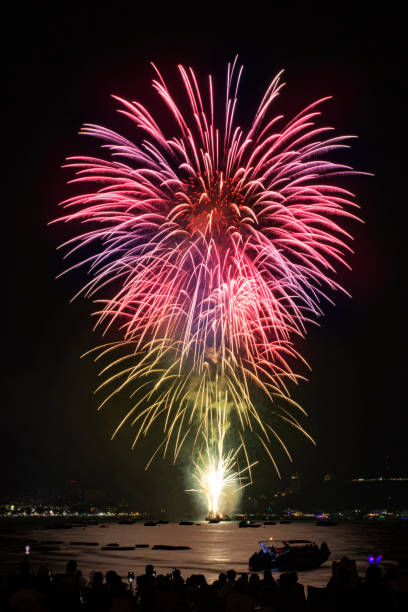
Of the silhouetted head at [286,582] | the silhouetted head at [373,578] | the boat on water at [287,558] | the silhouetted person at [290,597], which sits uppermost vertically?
the silhouetted head at [373,578]

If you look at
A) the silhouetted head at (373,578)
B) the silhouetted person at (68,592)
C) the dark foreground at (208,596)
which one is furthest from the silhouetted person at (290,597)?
the silhouetted person at (68,592)

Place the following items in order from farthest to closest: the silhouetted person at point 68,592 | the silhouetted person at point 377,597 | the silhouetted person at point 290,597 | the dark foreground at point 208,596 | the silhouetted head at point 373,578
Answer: the silhouetted person at point 68,592 → the silhouetted person at point 290,597 → the dark foreground at point 208,596 → the silhouetted head at point 373,578 → the silhouetted person at point 377,597

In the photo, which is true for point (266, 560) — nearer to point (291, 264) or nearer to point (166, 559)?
point (291, 264)

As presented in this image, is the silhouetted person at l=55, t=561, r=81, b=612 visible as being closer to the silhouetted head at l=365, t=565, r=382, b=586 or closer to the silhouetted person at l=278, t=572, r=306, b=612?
the silhouetted person at l=278, t=572, r=306, b=612

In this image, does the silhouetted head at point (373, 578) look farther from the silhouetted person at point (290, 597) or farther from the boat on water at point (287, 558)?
the boat on water at point (287, 558)

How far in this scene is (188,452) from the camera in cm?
12512

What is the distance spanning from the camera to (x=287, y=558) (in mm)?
60812

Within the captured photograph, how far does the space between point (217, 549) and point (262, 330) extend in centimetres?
4478

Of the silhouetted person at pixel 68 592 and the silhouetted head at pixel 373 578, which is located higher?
the silhouetted head at pixel 373 578

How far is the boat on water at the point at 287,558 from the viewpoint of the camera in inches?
2235

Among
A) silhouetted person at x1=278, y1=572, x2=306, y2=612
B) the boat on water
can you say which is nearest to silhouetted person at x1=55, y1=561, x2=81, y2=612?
silhouetted person at x1=278, y1=572, x2=306, y2=612

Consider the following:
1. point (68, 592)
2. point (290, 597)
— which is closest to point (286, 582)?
point (290, 597)

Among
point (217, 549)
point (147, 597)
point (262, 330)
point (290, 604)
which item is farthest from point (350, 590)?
point (217, 549)

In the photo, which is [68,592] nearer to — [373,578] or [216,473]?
[373,578]
